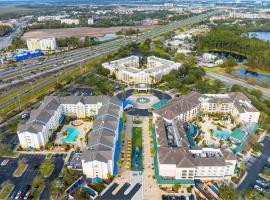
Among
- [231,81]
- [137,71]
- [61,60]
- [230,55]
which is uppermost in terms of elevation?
[61,60]

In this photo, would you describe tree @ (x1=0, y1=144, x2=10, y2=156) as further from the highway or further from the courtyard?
the courtyard

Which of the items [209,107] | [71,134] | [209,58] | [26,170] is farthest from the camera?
[209,58]

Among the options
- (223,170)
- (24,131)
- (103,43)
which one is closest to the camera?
(223,170)

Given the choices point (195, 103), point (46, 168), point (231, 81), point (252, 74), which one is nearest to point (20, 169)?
point (46, 168)

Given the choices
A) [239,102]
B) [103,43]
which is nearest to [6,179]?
[239,102]

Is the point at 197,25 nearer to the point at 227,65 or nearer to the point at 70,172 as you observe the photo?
the point at 227,65

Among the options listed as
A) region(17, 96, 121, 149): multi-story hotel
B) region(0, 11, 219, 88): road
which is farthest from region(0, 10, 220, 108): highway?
region(17, 96, 121, 149): multi-story hotel

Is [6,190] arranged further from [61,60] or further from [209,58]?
[209,58]
